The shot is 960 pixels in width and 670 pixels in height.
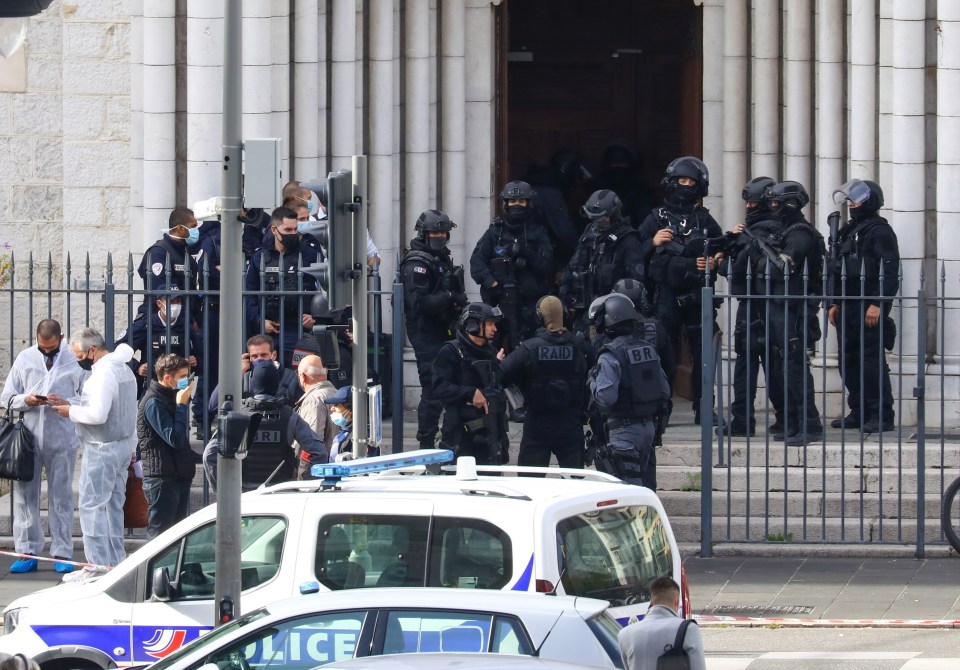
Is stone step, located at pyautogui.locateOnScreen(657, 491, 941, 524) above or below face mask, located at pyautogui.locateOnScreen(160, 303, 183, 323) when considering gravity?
below

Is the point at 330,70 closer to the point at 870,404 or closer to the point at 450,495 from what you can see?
the point at 870,404

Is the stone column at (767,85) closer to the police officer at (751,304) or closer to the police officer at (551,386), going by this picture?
the police officer at (751,304)

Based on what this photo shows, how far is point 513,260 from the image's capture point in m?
15.2

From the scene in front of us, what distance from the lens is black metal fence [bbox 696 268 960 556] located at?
13.6m

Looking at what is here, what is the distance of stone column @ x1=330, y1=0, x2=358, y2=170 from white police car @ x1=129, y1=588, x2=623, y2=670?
30.0 ft

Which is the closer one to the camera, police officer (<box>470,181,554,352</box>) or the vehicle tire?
the vehicle tire

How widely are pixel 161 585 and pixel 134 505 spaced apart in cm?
426

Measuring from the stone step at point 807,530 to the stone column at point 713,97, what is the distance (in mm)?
3738

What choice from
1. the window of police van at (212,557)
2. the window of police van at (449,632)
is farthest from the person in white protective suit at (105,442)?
the window of police van at (449,632)

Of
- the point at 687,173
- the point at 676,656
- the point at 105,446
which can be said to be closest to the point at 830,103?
the point at 687,173

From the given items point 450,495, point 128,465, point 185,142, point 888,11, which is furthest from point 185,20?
point 450,495

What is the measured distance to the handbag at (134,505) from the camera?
13.2 m

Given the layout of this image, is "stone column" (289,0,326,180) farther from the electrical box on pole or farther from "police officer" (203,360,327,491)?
the electrical box on pole

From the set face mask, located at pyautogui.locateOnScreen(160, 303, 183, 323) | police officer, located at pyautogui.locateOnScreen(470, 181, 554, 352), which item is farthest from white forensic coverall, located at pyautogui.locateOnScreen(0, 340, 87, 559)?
police officer, located at pyautogui.locateOnScreen(470, 181, 554, 352)
